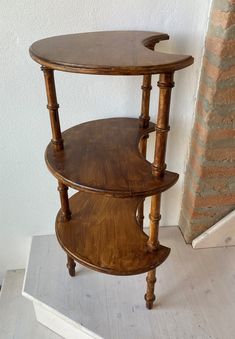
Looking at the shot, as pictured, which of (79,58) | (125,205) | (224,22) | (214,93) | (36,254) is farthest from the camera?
(36,254)

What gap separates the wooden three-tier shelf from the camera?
64cm

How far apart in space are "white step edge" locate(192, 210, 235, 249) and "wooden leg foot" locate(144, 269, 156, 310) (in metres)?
0.37

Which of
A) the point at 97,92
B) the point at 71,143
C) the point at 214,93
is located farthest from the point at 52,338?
the point at 214,93

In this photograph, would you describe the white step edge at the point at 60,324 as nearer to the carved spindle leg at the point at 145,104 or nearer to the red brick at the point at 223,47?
the carved spindle leg at the point at 145,104

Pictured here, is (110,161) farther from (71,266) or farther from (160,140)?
(71,266)

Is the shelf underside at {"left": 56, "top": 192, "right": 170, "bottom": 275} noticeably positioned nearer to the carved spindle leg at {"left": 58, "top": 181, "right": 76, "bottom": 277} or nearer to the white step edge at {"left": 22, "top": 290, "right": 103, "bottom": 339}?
the carved spindle leg at {"left": 58, "top": 181, "right": 76, "bottom": 277}

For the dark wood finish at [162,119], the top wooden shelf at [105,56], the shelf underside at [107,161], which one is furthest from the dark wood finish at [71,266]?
the top wooden shelf at [105,56]

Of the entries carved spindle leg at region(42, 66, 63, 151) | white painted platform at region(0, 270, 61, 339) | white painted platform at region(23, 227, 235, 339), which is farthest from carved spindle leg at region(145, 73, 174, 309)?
white painted platform at region(0, 270, 61, 339)

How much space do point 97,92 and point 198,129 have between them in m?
0.40

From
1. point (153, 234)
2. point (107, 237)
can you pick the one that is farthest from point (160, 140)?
point (107, 237)

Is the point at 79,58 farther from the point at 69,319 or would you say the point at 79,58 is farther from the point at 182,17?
the point at 69,319

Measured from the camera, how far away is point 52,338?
1127 mm

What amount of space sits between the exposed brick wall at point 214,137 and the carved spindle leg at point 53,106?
520 millimetres

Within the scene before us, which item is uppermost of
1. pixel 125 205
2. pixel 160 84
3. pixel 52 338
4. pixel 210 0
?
pixel 210 0
